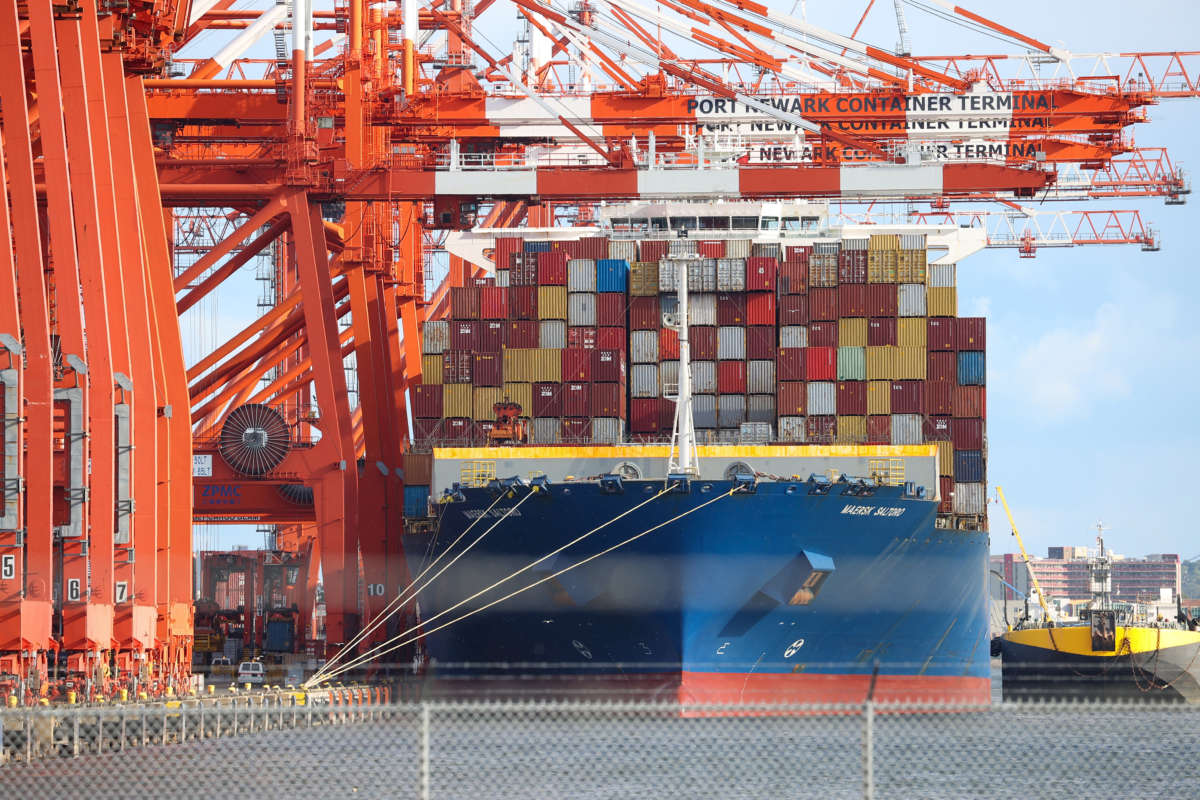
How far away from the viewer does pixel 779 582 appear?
3994 centimetres

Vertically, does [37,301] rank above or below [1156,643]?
above

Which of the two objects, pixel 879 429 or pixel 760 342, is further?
pixel 760 342

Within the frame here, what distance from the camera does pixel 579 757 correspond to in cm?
3095

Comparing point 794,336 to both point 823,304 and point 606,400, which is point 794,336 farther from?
point 606,400

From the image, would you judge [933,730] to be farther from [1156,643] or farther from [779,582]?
[1156,643]

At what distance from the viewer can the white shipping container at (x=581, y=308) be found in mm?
47219

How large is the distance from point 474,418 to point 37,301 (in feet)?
50.3

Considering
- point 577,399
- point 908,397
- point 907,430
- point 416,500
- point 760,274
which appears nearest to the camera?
point 577,399

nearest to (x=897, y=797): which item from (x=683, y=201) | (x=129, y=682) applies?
(x=129, y=682)

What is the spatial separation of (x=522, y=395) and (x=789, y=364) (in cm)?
692

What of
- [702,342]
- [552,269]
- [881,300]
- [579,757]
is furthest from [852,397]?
[579,757]

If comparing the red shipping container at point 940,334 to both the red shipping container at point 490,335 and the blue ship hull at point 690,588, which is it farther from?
the red shipping container at point 490,335

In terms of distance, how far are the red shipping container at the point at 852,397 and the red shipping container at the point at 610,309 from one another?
235 inches

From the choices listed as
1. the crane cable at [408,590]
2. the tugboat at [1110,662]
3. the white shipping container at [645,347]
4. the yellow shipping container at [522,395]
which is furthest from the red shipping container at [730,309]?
the tugboat at [1110,662]
